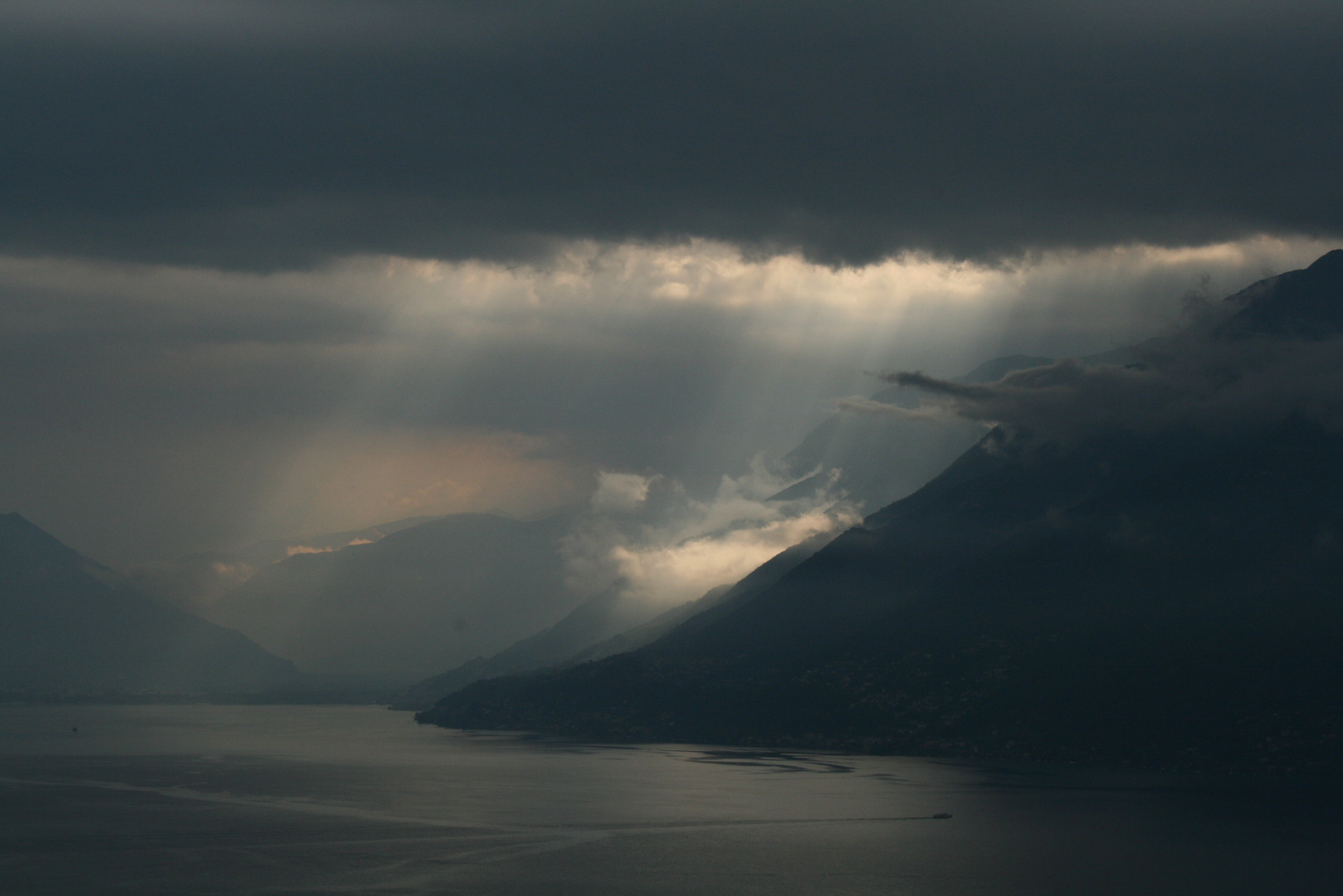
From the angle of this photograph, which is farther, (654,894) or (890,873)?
(890,873)

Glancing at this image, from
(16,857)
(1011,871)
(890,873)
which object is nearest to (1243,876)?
(1011,871)

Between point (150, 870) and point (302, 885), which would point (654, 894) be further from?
point (150, 870)

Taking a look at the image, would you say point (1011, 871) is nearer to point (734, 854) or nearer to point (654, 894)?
point (734, 854)

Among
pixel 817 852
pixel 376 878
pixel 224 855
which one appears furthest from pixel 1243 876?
pixel 224 855

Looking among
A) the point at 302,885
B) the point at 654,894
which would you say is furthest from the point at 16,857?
the point at 654,894

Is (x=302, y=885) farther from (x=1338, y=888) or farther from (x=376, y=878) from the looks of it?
(x=1338, y=888)

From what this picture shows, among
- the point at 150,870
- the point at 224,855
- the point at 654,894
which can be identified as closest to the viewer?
the point at 654,894

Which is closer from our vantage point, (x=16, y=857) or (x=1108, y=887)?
(x=1108, y=887)

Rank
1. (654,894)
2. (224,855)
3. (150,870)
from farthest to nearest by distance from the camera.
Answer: (224,855) < (150,870) < (654,894)
